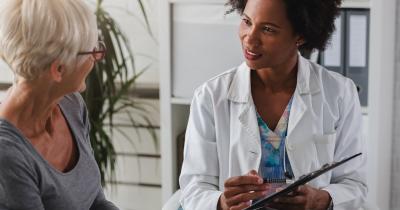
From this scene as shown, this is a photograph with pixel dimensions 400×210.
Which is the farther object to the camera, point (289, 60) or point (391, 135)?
point (391, 135)

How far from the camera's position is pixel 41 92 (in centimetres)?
145

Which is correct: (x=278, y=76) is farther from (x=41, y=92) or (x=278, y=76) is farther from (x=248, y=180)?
(x=41, y=92)

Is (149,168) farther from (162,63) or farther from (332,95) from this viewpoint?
(332,95)

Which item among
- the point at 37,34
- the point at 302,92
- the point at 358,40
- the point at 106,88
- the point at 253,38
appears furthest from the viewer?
the point at 106,88

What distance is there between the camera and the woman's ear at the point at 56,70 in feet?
4.63

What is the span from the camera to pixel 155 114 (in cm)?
326

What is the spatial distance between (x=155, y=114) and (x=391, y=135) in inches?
48.2

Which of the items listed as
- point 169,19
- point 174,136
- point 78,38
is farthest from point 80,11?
point 174,136

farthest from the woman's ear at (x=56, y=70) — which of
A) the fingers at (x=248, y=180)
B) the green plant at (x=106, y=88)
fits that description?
the green plant at (x=106, y=88)

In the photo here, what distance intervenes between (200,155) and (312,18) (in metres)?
0.52

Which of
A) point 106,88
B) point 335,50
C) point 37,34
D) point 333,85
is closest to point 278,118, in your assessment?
point 333,85

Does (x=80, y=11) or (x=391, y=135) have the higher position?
(x=80, y=11)

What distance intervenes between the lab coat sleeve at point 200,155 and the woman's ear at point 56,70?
56 centimetres

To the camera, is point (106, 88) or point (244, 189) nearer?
point (244, 189)
